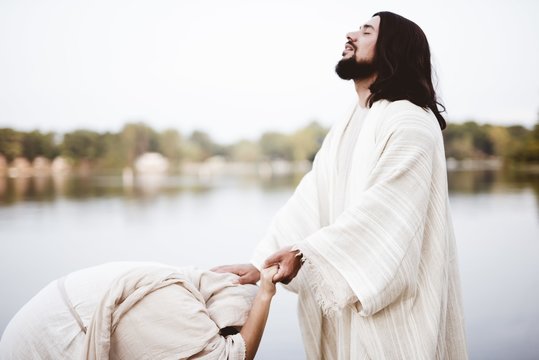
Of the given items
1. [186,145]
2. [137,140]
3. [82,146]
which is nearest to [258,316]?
[82,146]

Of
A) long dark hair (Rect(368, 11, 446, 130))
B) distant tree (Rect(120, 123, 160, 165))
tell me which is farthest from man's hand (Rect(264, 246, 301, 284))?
distant tree (Rect(120, 123, 160, 165))

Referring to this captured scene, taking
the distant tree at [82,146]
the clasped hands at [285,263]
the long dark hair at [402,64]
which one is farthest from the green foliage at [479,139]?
the clasped hands at [285,263]

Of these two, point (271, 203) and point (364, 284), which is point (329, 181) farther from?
point (271, 203)

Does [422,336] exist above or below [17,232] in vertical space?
above

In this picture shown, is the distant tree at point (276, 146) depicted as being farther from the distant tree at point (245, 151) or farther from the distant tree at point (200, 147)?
the distant tree at point (200, 147)

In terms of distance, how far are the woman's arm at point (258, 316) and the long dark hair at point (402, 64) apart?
80 cm

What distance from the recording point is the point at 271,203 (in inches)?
598

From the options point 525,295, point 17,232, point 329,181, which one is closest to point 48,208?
point 17,232

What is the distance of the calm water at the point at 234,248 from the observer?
372cm

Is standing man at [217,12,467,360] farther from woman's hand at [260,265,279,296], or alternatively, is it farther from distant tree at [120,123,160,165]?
distant tree at [120,123,160,165]

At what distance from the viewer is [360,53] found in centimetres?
212

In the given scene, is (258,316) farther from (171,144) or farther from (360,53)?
(171,144)

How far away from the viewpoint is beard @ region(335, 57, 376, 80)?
2107 millimetres

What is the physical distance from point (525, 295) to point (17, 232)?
27.2 ft
